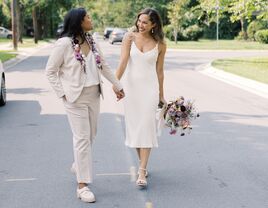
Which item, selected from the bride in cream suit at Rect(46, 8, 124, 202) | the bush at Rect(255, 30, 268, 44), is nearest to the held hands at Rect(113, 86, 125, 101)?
the bride in cream suit at Rect(46, 8, 124, 202)

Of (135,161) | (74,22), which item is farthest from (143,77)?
(135,161)

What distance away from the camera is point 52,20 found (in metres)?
→ 77.9

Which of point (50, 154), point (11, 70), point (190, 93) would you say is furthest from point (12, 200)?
point (11, 70)

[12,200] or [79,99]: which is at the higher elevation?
[79,99]

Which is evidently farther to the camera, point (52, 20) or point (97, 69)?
point (52, 20)

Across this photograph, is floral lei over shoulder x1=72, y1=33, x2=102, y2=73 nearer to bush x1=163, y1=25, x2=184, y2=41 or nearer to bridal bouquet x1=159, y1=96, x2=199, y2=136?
bridal bouquet x1=159, y1=96, x2=199, y2=136

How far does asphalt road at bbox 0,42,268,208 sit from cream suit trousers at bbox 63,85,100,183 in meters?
0.33

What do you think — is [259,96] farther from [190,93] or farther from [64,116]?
[64,116]

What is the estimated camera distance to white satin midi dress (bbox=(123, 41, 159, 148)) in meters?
5.97

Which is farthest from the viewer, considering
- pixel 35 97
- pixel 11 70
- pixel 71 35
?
pixel 11 70

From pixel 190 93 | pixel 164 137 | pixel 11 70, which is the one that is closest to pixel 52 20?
pixel 11 70

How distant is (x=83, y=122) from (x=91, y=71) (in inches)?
19.5

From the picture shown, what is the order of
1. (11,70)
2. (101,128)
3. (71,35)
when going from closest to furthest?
(71,35), (101,128), (11,70)

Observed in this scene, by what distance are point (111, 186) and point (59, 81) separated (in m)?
1.29
